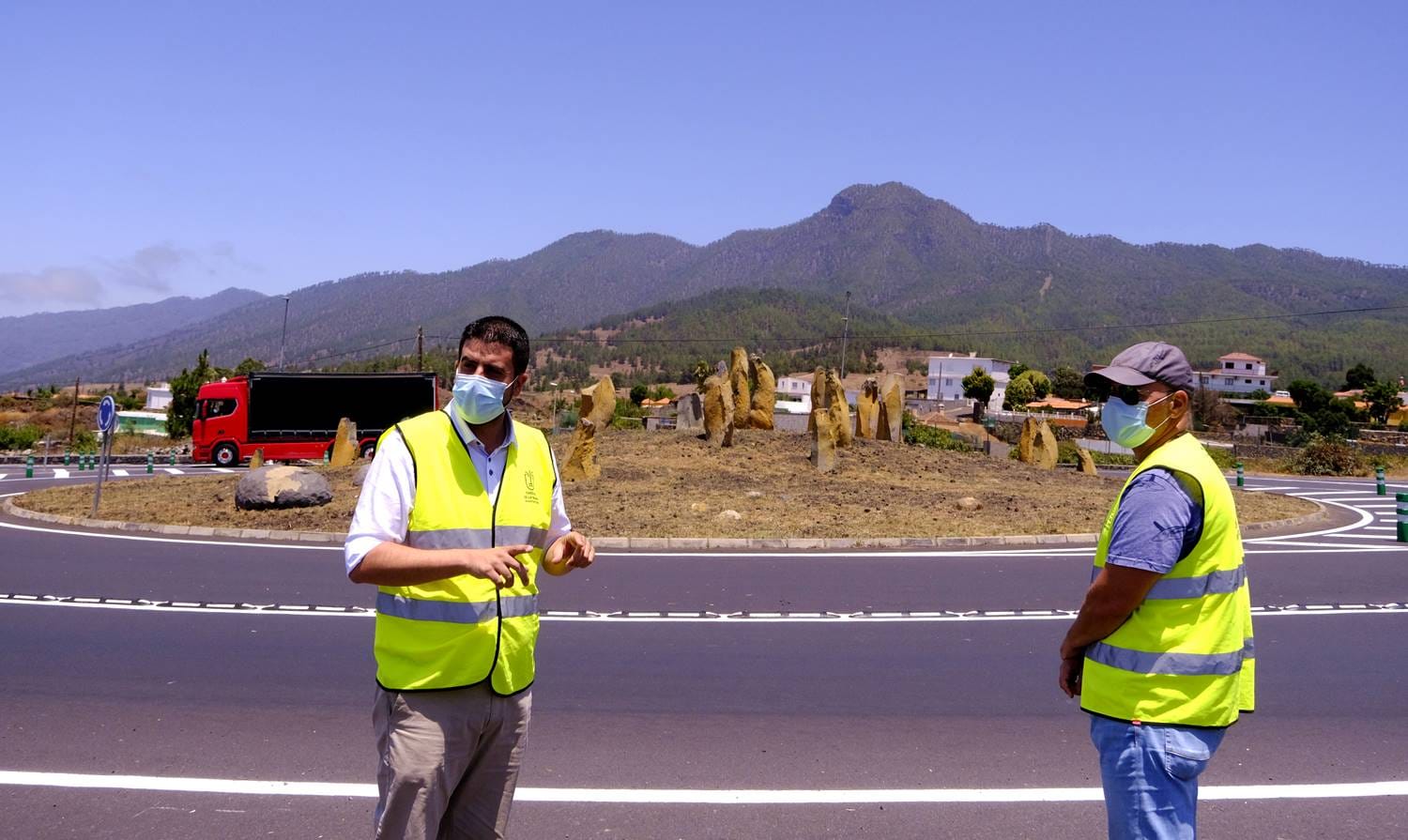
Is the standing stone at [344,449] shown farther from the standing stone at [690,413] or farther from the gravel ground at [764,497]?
the standing stone at [690,413]

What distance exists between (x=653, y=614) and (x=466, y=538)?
20.2ft

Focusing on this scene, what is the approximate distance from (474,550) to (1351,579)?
11876mm

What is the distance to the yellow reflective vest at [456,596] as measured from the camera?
325 cm

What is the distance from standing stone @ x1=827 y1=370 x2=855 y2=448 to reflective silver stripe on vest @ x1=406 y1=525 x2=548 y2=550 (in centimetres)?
1967

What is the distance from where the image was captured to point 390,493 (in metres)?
3.29

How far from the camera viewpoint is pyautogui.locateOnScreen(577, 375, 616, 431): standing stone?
2583 cm

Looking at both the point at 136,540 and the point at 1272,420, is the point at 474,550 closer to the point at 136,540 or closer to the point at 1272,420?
the point at 136,540

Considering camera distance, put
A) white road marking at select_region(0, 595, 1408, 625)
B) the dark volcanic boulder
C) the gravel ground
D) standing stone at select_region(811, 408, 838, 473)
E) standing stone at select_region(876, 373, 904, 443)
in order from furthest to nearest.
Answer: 1. standing stone at select_region(876, 373, 904, 443)
2. standing stone at select_region(811, 408, 838, 473)
3. the dark volcanic boulder
4. the gravel ground
5. white road marking at select_region(0, 595, 1408, 625)

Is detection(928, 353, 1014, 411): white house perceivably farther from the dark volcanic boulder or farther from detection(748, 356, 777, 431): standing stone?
the dark volcanic boulder

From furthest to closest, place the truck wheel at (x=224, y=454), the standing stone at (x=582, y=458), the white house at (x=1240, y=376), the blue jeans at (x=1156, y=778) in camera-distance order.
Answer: the white house at (x=1240, y=376), the truck wheel at (x=224, y=454), the standing stone at (x=582, y=458), the blue jeans at (x=1156, y=778)

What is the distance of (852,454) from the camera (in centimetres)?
2333

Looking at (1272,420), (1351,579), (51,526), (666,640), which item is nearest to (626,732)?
(666,640)

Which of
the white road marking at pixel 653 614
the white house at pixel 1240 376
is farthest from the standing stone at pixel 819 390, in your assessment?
the white house at pixel 1240 376

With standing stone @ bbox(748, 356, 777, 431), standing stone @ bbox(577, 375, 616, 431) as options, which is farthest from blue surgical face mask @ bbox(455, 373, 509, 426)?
standing stone @ bbox(748, 356, 777, 431)
